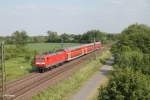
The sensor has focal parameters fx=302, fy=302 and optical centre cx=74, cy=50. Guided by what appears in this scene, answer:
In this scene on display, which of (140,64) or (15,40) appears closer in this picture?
(140,64)

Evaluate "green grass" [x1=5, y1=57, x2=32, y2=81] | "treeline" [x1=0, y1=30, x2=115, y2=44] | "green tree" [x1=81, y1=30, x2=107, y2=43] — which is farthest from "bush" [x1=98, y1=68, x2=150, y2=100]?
"green tree" [x1=81, y1=30, x2=107, y2=43]

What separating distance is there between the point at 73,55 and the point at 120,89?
5519 cm

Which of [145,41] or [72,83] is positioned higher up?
[145,41]

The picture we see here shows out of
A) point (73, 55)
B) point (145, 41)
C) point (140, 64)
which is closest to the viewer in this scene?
point (140, 64)

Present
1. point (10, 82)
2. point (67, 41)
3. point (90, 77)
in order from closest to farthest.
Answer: point (10, 82)
point (90, 77)
point (67, 41)

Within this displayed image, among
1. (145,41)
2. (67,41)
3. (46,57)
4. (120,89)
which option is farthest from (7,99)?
(67,41)

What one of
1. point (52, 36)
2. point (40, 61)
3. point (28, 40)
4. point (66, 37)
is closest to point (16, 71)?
point (40, 61)

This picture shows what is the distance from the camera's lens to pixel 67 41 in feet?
625

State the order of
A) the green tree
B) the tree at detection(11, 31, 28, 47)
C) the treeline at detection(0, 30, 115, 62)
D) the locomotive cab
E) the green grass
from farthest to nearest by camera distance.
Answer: the green tree, the tree at detection(11, 31, 28, 47), the treeline at detection(0, 30, 115, 62), the locomotive cab, the green grass

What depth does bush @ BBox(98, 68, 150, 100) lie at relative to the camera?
18844 mm

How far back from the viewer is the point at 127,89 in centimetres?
1900

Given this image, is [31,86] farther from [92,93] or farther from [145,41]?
[145,41]

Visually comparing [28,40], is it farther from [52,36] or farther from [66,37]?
[66,37]

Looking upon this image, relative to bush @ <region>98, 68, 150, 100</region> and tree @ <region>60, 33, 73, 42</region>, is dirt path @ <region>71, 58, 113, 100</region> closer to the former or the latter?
bush @ <region>98, 68, 150, 100</region>
